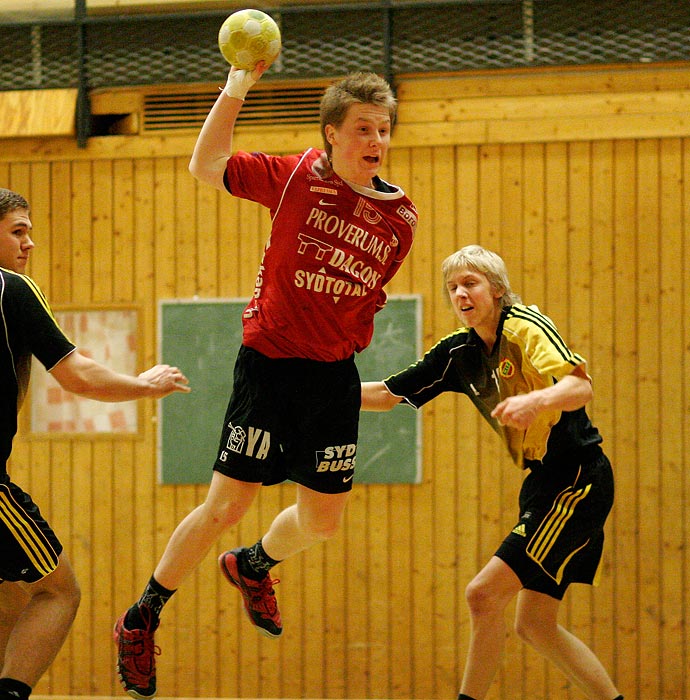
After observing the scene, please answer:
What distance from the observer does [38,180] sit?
734 centimetres

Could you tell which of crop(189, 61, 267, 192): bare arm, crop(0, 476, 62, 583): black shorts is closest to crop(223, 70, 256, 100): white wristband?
crop(189, 61, 267, 192): bare arm

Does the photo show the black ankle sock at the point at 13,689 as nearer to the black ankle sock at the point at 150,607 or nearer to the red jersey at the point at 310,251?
the black ankle sock at the point at 150,607

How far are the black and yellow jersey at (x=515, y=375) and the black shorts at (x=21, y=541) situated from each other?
1.67 meters

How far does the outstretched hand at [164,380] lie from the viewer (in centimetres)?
367

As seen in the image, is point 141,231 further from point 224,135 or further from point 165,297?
point 224,135

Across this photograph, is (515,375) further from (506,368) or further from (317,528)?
(317,528)

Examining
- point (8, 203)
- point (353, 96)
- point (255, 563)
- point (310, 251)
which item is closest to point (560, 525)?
point (255, 563)

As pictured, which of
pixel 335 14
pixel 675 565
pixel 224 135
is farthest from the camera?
pixel 335 14

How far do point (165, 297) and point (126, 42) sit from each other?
73.6 inches

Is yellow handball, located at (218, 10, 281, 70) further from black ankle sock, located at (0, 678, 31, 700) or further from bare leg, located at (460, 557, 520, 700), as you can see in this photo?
black ankle sock, located at (0, 678, 31, 700)

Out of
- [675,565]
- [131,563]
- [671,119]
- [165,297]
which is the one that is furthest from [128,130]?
[675,565]

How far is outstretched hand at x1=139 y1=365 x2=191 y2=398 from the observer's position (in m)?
3.67

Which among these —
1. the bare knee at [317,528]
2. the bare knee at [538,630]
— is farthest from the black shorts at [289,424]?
the bare knee at [538,630]

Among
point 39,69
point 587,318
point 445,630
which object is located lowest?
point 445,630
